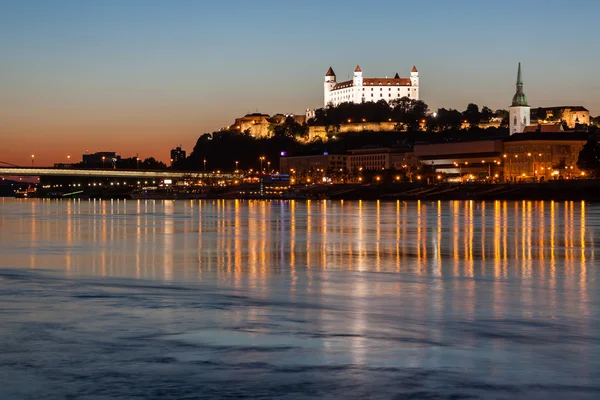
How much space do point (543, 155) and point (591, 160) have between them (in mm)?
22393

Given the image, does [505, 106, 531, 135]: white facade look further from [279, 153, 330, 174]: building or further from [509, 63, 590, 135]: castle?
[279, 153, 330, 174]: building

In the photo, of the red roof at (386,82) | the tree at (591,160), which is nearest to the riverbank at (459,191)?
the tree at (591,160)

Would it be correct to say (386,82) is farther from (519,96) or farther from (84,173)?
(84,173)

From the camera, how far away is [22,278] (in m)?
15.8

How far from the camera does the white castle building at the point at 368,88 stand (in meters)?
174

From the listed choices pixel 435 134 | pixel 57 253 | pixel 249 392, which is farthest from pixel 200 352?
pixel 435 134

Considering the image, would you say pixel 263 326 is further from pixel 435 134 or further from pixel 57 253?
pixel 435 134

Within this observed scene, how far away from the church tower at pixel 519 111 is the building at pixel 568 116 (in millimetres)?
14920

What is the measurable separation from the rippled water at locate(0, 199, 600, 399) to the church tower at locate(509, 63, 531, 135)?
12294 centimetres

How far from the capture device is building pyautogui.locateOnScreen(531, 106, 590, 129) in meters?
156

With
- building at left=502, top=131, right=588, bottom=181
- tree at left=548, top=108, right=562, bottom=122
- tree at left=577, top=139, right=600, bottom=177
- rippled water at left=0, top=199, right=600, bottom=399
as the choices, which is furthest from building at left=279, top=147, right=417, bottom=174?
rippled water at left=0, top=199, right=600, bottom=399

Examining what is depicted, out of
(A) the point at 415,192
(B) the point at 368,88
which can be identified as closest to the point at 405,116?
(B) the point at 368,88

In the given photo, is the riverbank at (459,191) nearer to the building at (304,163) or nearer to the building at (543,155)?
the building at (543,155)

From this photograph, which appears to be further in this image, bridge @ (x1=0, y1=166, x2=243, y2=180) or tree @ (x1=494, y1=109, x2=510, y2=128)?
tree @ (x1=494, y1=109, x2=510, y2=128)
